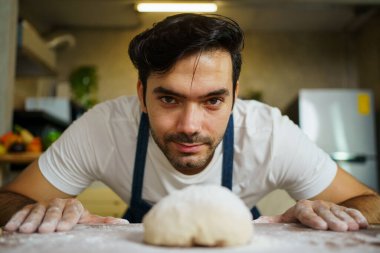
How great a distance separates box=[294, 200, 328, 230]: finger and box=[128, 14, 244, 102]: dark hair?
0.50 metres

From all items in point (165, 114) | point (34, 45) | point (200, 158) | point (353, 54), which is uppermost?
point (353, 54)

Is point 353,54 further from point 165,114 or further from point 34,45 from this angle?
point 165,114

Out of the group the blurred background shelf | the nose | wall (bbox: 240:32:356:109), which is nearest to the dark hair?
the nose

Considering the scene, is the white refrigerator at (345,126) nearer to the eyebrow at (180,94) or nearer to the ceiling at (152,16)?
the ceiling at (152,16)

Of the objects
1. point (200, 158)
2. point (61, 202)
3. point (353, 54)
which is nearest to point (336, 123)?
point (353, 54)

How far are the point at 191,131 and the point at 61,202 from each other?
0.38m

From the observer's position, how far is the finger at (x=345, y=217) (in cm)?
87

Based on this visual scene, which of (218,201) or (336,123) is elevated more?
(336,123)

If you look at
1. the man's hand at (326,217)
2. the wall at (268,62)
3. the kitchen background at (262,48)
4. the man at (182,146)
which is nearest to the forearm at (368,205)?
the man at (182,146)

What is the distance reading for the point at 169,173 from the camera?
1368 millimetres

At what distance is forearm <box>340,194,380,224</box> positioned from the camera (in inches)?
47.8

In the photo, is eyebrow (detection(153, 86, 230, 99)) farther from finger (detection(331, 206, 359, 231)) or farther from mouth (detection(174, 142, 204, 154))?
finger (detection(331, 206, 359, 231))

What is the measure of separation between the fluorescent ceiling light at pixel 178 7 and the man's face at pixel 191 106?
288 centimetres

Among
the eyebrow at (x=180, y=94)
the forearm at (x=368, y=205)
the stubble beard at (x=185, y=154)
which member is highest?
the eyebrow at (x=180, y=94)
